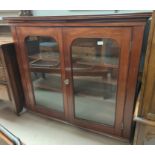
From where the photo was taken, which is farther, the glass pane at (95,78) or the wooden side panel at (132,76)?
the glass pane at (95,78)

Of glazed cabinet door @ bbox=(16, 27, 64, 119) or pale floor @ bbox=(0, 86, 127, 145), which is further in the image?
pale floor @ bbox=(0, 86, 127, 145)

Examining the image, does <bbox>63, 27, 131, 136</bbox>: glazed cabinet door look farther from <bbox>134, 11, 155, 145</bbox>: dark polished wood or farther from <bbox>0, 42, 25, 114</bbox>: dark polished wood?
<bbox>0, 42, 25, 114</bbox>: dark polished wood

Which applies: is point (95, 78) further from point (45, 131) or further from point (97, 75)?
point (45, 131)

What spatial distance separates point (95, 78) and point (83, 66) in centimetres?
13

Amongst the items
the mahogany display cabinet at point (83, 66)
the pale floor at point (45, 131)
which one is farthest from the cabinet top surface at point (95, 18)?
the pale floor at point (45, 131)

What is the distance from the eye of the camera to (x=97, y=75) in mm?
1156

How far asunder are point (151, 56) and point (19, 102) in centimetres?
132

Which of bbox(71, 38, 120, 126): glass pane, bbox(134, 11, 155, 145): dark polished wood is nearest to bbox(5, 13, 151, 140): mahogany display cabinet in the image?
bbox(71, 38, 120, 126): glass pane

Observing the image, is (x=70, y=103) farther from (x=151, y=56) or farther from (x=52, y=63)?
(x=151, y=56)

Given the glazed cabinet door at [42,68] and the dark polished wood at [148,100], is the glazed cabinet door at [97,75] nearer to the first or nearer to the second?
the glazed cabinet door at [42,68]

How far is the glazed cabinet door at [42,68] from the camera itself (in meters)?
1.16

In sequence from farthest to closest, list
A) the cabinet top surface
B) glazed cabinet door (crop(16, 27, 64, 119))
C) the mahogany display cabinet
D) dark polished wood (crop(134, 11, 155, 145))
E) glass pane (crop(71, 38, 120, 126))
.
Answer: glazed cabinet door (crop(16, 27, 64, 119)) → glass pane (crop(71, 38, 120, 126)) → the mahogany display cabinet → the cabinet top surface → dark polished wood (crop(134, 11, 155, 145))

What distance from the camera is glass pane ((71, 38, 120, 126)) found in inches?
40.9
